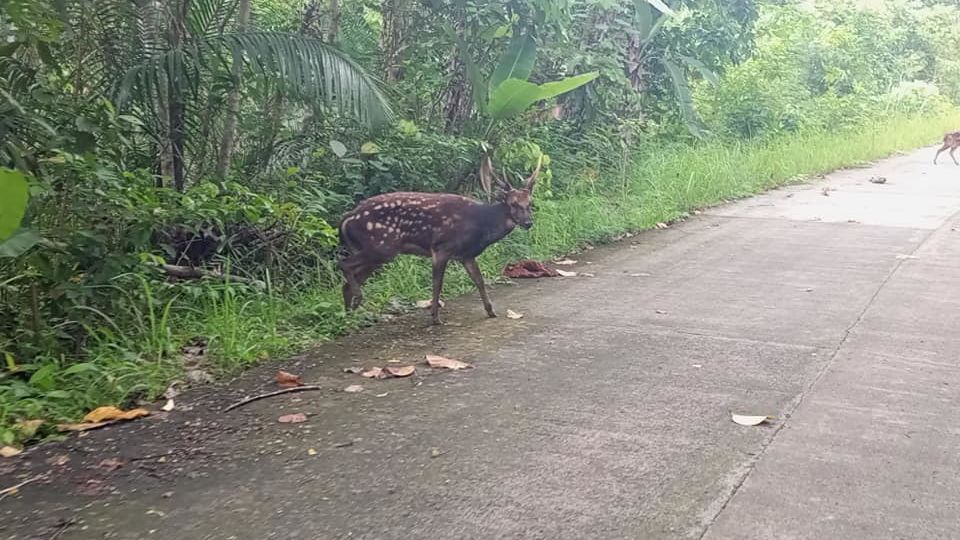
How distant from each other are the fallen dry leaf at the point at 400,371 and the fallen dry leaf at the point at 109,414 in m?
1.31

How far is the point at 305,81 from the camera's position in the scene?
691 centimetres

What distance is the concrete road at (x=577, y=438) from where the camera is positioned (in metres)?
3.72

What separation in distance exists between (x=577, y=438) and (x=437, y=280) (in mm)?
2432

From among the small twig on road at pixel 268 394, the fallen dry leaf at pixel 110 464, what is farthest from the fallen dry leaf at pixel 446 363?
the fallen dry leaf at pixel 110 464

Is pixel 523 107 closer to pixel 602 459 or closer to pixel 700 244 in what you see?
pixel 700 244

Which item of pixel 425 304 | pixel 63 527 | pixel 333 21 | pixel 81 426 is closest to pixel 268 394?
pixel 81 426

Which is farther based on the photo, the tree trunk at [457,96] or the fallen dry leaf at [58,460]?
the tree trunk at [457,96]

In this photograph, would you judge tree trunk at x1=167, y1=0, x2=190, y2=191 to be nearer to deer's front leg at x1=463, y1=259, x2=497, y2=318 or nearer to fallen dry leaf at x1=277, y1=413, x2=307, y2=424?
deer's front leg at x1=463, y1=259, x2=497, y2=318

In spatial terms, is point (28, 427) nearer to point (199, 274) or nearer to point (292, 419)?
point (292, 419)

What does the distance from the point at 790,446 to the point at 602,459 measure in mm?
873

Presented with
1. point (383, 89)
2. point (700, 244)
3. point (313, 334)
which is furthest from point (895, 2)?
point (313, 334)

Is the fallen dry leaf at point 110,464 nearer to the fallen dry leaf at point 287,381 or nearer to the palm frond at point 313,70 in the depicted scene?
the fallen dry leaf at point 287,381

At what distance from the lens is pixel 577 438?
4551 millimetres

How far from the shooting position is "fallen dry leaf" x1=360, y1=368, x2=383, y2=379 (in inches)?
215
